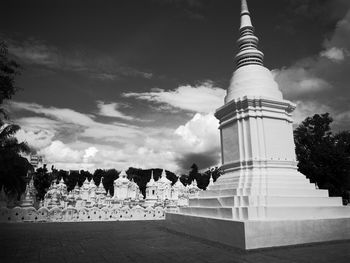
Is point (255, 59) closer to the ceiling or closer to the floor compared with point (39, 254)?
closer to the ceiling

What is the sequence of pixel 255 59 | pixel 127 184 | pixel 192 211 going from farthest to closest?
pixel 127 184
pixel 255 59
pixel 192 211

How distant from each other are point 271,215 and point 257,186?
1.33 metres

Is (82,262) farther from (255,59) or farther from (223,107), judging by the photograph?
(255,59)

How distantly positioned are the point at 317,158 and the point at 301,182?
16.9m

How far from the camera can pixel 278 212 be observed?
8.85m

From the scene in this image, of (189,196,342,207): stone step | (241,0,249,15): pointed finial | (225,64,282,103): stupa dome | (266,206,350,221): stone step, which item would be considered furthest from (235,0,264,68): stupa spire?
(266,206,350,221): stone step

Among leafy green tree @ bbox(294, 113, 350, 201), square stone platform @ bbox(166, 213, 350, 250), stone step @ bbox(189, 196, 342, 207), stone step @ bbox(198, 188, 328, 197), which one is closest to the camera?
square stone platform @ bbox(166, 213, 350, 250)

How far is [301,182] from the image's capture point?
10617 millimetres

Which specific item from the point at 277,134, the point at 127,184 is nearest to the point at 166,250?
the point at 277,134

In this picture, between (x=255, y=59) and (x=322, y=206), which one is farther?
(x=255, y=59)

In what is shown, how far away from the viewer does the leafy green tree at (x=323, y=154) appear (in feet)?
81.5

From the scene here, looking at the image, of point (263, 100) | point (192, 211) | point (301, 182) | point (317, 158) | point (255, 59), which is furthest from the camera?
point (317, 158)

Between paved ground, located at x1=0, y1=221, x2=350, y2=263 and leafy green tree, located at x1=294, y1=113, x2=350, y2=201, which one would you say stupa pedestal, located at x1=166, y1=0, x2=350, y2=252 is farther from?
leafy green tree, located at x1=294, y1=113, x2=350, y2=201

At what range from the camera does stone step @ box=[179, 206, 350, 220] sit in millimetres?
8680
